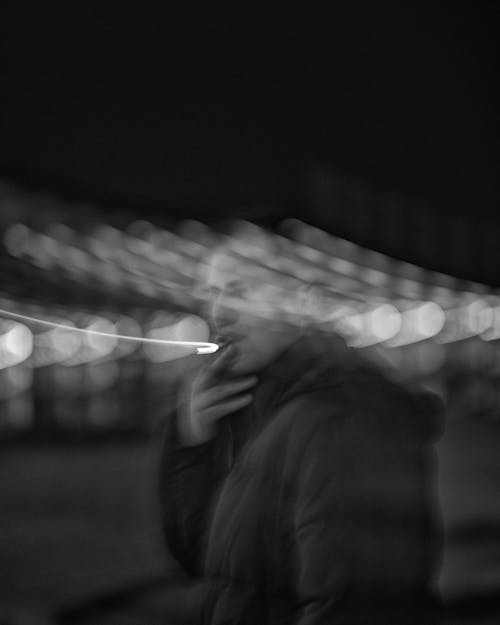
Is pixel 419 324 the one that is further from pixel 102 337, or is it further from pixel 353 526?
pixel 102 337

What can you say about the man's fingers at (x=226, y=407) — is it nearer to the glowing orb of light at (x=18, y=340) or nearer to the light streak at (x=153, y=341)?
the light streak at (x=153, y=341)

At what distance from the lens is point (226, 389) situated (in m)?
1.18

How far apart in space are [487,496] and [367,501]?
0.30 metres

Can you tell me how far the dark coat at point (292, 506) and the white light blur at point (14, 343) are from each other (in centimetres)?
22

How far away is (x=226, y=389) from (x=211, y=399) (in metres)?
0.02

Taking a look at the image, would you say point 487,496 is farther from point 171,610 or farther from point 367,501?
point 171,610

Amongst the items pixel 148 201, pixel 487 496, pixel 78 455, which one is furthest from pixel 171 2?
pixel 487 496

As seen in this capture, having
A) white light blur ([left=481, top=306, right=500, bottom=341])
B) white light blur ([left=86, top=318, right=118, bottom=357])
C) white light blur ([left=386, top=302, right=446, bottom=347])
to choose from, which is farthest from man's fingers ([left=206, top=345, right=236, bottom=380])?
white light blur ([left=481, top=306, right=500, bottom=341])

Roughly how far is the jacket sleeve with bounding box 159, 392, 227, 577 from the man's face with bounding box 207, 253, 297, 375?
12 centimetres

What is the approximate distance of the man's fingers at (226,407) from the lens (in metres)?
1.18

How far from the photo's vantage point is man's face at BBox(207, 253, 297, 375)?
1187mm

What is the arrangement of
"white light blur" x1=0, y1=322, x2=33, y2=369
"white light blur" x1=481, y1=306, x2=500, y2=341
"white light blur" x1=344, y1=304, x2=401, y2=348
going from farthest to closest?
"white light blur" x1=481, y1=306, x2=500, y2=341 < "white light blur" x1=344, y1=304, x2=401, y2=348 < "white light blur" x1=0, y1=322, x2=33, y2=369

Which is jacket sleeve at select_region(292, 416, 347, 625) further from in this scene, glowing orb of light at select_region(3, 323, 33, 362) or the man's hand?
glowing orb of light at select_region(3, 323, 33, 362)

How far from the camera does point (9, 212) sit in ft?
3.68
